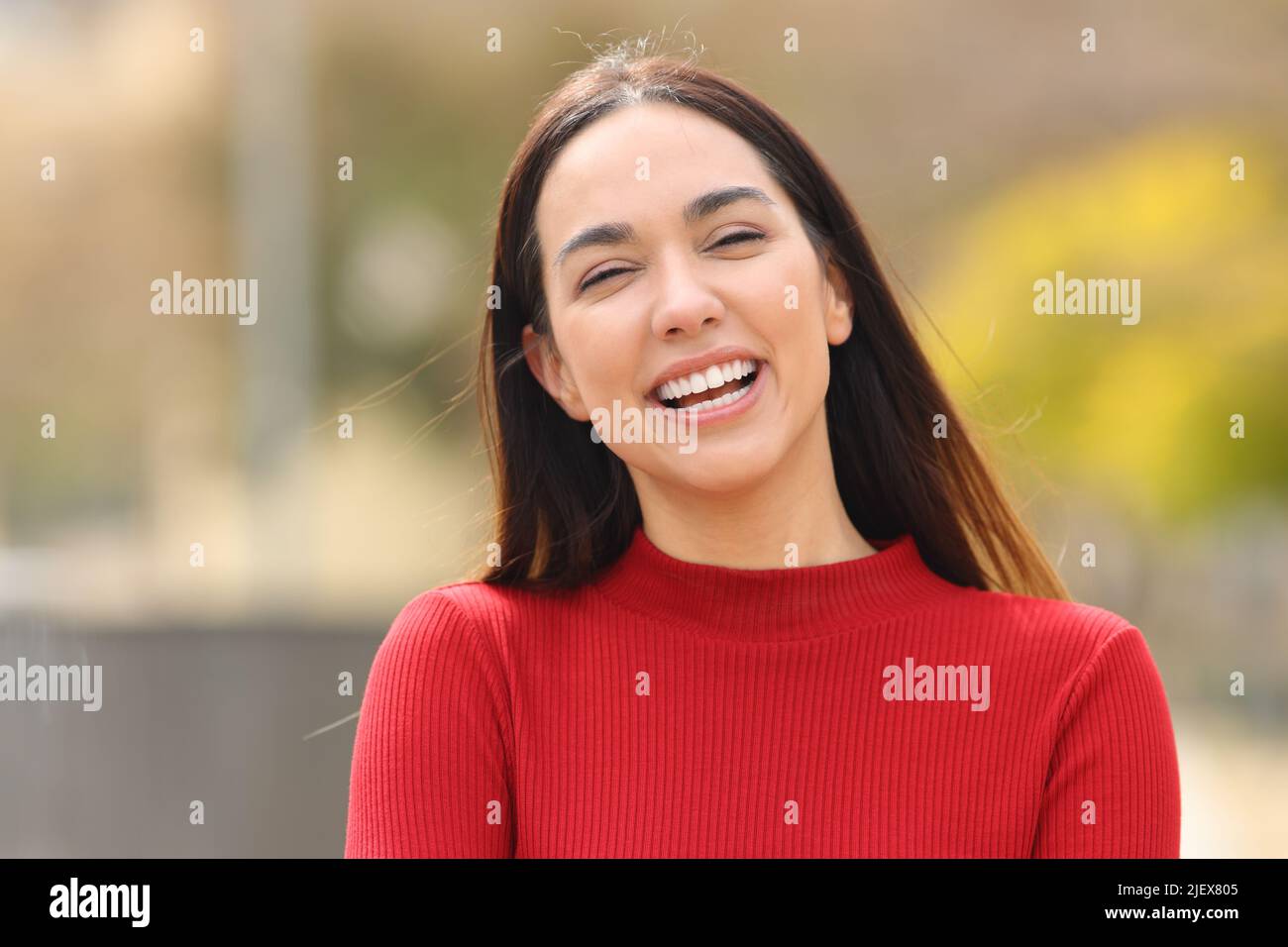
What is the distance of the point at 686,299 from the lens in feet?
4.63

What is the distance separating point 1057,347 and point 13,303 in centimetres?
345

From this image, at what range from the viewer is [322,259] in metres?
4.74

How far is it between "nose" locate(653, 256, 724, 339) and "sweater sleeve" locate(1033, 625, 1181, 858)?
523mm

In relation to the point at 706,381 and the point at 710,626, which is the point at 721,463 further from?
the point at 710,626

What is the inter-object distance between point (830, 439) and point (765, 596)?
23 centimetres

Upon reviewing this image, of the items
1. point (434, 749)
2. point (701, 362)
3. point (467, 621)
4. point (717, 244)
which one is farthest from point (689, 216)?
point (434, 749)

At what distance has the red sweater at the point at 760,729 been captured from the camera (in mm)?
1431

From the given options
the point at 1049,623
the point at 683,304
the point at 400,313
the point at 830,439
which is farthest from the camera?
the point at 400,313

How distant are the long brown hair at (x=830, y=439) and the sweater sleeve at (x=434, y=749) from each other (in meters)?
0.13

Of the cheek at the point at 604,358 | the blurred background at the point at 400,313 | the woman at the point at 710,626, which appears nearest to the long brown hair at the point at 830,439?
the woman at the point at 710,626

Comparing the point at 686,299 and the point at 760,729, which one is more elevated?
the point at 686,299

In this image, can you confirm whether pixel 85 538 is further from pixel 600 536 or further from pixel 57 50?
pixel 600 536
